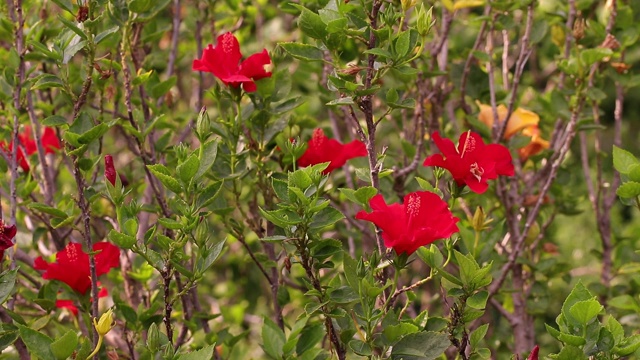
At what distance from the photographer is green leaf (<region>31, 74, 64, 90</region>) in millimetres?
1437

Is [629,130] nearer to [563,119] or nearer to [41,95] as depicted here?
[563,119]

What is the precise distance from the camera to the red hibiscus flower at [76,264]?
4.94 ft

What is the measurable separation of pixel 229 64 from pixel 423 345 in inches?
24.8

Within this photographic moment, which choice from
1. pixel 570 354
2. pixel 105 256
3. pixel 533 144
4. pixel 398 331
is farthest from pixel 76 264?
pixel 533 144

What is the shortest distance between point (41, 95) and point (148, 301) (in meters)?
0.68

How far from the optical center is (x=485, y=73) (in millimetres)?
2109

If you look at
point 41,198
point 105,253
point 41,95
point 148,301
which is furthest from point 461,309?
point 41,95

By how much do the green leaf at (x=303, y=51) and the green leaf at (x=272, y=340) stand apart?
474mm

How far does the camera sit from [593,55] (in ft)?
5.88

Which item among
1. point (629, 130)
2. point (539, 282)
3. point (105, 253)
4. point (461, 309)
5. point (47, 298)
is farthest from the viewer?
point (629, 130)

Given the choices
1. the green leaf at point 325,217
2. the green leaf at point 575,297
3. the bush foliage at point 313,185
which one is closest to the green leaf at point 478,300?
the bush foliage at point 313,185

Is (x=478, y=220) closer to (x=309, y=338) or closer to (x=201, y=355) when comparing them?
(x=309, y=338)

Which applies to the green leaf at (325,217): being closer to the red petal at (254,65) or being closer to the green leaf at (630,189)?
the red petal at (254,65)

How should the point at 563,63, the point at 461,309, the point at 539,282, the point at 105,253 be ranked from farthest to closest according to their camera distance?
the point at 539,282 → the point at 563,63 → the point at 105,253 → the point at 461,309
